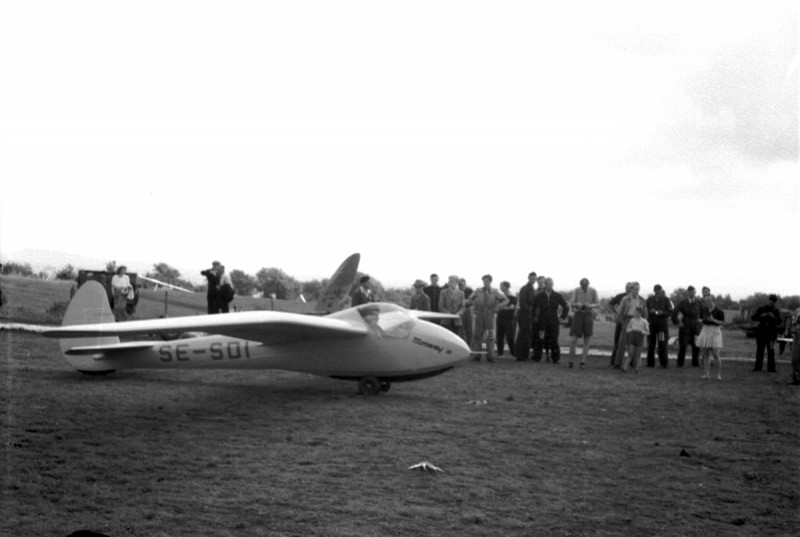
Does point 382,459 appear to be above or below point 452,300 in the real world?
below

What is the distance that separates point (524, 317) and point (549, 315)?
0.68 m

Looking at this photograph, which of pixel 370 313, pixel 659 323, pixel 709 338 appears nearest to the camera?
pixel 370 313

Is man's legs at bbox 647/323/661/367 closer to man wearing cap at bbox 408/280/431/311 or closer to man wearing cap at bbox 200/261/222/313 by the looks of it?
man wearing cap at bbox 408/280/431/311

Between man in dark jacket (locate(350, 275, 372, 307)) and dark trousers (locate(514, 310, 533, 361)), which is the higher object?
man in dark jacket (locate(350, 275, 372, 307))

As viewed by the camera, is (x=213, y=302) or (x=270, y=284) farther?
(x=270, y=284)

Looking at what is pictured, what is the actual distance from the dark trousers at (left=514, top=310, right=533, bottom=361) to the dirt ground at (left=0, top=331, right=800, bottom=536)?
22.0 ft

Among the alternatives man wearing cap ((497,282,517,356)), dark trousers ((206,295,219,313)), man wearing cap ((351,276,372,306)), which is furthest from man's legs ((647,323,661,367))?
dark trousers ((206,295,219,313))

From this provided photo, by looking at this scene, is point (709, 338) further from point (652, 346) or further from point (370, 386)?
point (370, 386)

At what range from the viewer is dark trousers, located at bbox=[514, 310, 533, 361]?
827 inches

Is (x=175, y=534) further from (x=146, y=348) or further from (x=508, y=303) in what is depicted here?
(x=508, y=303)

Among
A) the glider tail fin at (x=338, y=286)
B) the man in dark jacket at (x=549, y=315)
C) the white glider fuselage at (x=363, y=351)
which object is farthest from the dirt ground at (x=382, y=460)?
the glider tail fin at (x=338, y=286)

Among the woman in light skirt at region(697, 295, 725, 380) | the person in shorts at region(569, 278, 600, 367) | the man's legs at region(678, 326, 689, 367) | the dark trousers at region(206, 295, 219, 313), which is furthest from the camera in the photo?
the man's legs at region(678, 326, 689, 367)

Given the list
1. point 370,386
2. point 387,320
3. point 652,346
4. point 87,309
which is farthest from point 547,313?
point 87,309

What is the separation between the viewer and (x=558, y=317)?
69.5 ft
